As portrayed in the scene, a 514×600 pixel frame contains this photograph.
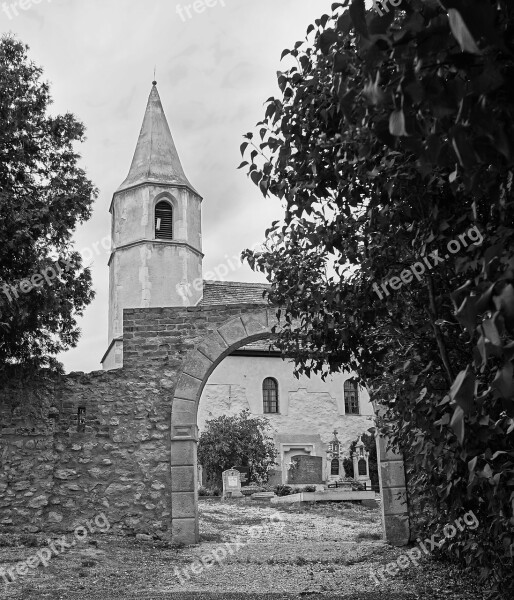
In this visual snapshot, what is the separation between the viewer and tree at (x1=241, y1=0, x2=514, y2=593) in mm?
1661

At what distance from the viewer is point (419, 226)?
13.6 ft

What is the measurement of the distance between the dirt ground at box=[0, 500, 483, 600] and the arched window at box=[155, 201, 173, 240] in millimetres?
19389

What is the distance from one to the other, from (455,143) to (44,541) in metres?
8.50

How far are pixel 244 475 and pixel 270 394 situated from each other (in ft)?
20.7

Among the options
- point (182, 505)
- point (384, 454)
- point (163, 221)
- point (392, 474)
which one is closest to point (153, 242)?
point (163, 221)

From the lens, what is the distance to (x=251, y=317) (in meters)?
10.1

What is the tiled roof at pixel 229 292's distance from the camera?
83.5 ft

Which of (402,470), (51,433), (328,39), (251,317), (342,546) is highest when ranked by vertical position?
(251,317)

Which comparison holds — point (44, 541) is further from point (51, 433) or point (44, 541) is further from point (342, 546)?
point (342, 546)

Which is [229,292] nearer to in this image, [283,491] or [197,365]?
[283,491]

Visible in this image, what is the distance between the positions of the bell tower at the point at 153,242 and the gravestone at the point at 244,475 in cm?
652

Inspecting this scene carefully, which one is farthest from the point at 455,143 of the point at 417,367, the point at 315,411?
the point at 315,411
